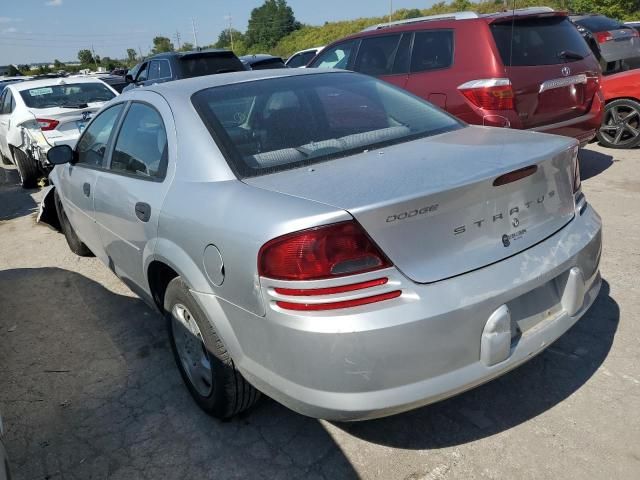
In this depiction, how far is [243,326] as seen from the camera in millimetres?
2074

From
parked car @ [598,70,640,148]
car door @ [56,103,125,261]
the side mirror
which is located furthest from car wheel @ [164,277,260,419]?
parked car @ [598,70,640,148]

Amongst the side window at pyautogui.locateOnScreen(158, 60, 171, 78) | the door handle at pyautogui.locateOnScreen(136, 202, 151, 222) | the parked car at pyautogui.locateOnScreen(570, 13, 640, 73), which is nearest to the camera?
the door handle at pyautogui.locateOnScreen(136, 202, 151, 222)

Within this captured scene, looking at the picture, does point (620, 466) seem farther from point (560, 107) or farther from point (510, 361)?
point (560, 107)

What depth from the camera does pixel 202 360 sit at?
8.59ft

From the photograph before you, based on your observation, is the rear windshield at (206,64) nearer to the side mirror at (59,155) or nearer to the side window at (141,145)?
the side mirror at (59,155)

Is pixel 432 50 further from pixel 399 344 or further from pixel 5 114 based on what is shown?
pixel 5 114

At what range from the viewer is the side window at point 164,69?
33.2 ft

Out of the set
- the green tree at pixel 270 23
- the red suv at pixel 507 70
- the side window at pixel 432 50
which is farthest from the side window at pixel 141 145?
the green tree at pixel 270 23

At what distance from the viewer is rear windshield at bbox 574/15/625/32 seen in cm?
966

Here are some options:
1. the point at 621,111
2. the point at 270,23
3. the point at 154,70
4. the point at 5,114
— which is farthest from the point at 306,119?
the point at 270,23

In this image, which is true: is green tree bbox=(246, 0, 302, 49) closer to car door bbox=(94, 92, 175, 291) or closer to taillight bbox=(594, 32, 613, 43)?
taillight bbox=(594, 32, 613, 43)

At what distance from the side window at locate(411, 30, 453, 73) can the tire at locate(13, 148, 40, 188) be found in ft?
19.4

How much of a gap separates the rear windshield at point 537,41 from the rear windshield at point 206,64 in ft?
19.5

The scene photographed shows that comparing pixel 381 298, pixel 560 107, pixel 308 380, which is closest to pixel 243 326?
pixel 308 380
